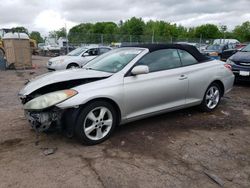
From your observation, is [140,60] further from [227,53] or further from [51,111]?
[227,53]

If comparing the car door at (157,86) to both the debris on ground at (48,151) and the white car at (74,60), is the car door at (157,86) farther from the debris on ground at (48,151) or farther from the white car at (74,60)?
the white car at (74,60)

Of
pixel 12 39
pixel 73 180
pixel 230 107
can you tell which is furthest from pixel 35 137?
pixel 12 39

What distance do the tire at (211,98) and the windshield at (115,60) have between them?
1893 mm

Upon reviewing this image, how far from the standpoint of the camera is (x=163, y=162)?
3410 mm

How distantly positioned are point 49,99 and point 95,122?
2.45ft

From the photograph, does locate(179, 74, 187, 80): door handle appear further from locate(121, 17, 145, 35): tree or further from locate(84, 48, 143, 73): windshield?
locate(121, 17, 145, 35): tree

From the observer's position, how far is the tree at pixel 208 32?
71.9 meters

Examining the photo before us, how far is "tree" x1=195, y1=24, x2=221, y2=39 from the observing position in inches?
2831

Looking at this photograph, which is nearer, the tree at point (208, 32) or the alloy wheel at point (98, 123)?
the alloy wheel at point (98, 123)

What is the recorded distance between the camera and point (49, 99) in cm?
363

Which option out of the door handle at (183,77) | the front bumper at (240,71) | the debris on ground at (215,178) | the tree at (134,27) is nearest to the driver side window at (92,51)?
the front bumper at (240,71)

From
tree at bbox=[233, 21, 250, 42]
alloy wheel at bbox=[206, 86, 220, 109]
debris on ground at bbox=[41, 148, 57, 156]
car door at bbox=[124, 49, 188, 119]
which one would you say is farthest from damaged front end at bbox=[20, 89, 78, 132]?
tree at bbox=[233, 21, 250, 42]

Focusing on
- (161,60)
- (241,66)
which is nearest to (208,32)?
(241,66)

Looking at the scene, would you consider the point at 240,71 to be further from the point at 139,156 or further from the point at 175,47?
the point at 139,156
